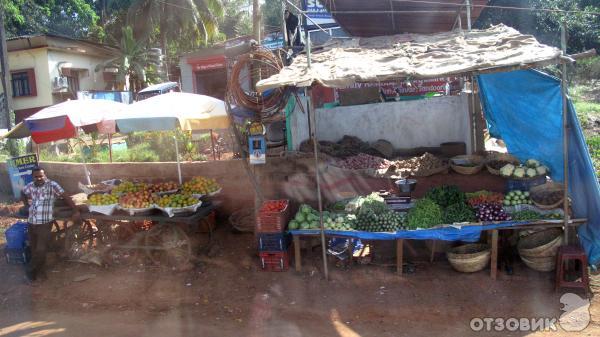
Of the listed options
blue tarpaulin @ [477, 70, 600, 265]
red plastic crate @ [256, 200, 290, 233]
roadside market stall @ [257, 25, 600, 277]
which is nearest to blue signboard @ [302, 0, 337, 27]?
roadside market stall @ [257, 25, 600, 277]

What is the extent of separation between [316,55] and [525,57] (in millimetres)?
2905

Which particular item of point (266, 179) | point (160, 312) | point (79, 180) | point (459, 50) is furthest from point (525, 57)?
point (79, 180)

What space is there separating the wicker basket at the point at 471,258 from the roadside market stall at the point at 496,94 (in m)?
0.14

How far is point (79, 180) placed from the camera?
396 inches

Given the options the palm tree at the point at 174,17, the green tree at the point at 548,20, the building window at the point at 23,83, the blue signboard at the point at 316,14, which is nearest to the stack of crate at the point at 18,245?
the blue signboard at the point at 316,14

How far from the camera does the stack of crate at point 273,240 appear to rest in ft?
21.5

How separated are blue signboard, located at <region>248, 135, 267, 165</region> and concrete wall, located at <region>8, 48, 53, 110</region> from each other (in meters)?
17.7

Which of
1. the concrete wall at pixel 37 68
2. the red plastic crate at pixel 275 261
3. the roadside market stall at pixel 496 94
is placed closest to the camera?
the roadside market stall at pixel 496 94

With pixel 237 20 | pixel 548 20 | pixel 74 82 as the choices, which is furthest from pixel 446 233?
pixel 237 20

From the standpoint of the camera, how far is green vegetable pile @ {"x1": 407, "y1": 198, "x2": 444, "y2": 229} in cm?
607

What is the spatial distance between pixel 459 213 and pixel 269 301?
2.68 metres

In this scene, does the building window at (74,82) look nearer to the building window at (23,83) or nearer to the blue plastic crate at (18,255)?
the building window at (23,83)

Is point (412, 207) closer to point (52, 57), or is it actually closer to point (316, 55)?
point (316, 55)

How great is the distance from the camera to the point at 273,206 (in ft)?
22.6
